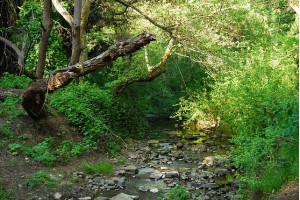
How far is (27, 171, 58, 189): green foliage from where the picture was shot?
24.7 ft

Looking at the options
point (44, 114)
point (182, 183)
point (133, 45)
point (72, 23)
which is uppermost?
point (72, 23)

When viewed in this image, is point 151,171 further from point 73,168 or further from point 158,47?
point 158,47

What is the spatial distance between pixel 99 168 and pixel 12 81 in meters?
5.80

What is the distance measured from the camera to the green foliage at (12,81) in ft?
41.0

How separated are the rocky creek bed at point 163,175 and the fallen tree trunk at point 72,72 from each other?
2.02m

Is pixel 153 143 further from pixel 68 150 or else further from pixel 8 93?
pixel 8 93

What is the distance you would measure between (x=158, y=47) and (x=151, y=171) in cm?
848

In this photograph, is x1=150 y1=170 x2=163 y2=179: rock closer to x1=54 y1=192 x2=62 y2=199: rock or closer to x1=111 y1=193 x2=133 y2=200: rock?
x1=111 y1=193 x2=133 y2=200: rock

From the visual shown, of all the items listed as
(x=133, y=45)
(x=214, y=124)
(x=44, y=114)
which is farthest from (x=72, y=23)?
(x=214, y=124)

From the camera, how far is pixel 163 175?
29.4 feet

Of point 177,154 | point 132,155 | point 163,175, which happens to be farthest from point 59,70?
point 177,154

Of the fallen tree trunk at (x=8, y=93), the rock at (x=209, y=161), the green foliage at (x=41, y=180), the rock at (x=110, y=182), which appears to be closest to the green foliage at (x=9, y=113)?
the fallen tree trunk at (x=8, y=93)

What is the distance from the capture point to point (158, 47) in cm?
1681

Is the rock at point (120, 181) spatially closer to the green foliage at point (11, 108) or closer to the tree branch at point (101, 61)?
the tree branch at point (101, 61)
